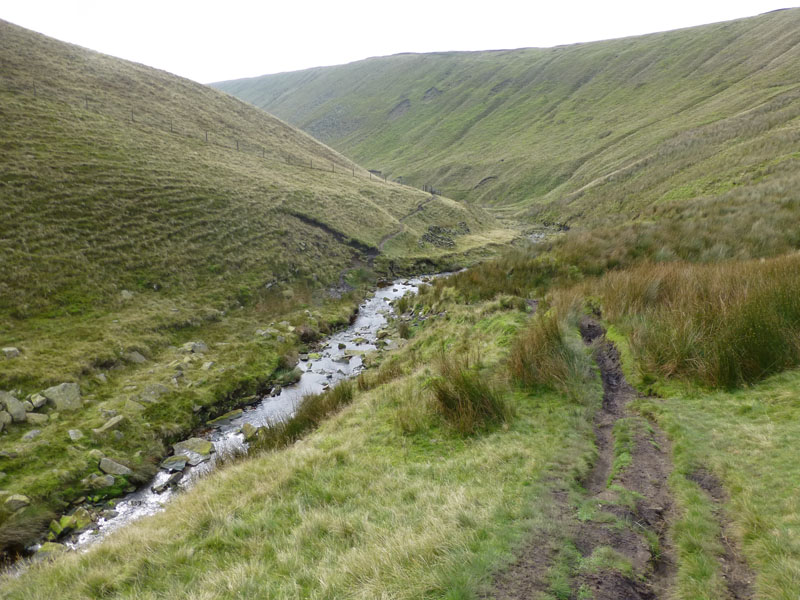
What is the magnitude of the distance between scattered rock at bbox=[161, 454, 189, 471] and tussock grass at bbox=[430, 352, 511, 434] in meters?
6.64

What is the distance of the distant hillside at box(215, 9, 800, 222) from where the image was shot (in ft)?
129

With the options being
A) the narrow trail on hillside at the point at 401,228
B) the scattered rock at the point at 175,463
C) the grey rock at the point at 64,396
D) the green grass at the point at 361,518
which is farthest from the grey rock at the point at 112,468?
the narrow trail on hillside at the point at 401,228

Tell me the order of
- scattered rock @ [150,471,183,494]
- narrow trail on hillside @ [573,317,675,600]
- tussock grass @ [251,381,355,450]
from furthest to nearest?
tussock grass @ [251,381,355,450] → scattered rock @ [150,471,183,494] → narrow trail on hillside @ [573,317,675,600]

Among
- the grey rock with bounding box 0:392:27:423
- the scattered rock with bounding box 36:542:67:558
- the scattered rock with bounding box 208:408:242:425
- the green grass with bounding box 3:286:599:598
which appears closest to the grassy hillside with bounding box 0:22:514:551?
the grey rock with bounding box 0:392:27:423

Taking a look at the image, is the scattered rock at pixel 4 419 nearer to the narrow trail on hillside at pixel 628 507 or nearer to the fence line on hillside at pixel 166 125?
the narrow trail on hillside at pixel 628 507

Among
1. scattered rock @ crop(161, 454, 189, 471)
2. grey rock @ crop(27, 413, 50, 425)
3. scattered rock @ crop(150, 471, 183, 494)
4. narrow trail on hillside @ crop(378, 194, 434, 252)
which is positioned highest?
narrow trail on hillside @ crop(378, 194, 434, 252)

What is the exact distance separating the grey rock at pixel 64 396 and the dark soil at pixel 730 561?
45.5 feet

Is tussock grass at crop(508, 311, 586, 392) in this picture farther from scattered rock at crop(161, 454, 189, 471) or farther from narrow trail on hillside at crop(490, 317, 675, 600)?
scattered rock at crop(161, 454, 189, 471)

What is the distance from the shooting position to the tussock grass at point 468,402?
7.43 metres

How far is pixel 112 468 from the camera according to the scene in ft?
30.8

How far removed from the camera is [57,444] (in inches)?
376

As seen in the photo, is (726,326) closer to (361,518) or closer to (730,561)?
(730,561)

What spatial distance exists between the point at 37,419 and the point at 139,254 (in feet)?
34.8

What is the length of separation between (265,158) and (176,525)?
40609mm
